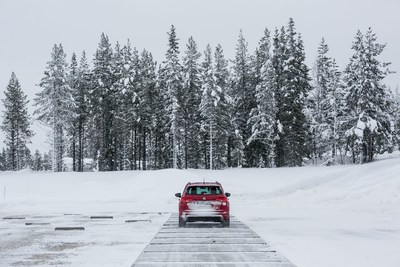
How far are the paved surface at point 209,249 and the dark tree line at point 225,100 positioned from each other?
39973 mm

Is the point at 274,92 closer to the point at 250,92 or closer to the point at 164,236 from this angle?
the point at 250,92

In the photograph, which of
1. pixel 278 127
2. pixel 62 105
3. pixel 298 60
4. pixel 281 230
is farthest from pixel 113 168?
pixel 281 230

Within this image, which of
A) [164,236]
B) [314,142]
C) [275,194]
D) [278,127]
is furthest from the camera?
[314,142]

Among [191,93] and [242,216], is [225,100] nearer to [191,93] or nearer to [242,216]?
[191,93]

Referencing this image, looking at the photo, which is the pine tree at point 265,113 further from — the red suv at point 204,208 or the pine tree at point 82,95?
the red suv at point 204,208

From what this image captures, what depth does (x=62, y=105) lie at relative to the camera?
2453 inches

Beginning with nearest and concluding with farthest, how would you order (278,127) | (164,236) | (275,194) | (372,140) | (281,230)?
1. (164,236)
2. (281,230)
3. (275,194)
4. (372,140)
5. (278,127)

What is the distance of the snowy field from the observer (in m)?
11.2

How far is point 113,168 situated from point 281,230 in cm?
5424

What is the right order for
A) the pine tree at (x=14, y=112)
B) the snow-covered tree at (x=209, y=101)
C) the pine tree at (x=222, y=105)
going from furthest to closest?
the pine tree at (x=14, y=112) → the pine tree at (x=222, y=105) → the snow-covered tree at (x=209, y=101)

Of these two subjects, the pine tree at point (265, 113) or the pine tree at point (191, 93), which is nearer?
the pine tree at point (265, 113)

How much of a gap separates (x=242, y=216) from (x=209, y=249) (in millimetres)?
11147

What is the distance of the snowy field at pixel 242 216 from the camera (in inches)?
443

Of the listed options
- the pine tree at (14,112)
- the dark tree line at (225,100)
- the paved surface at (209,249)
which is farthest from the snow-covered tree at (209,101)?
the paved surface at (209,249)
